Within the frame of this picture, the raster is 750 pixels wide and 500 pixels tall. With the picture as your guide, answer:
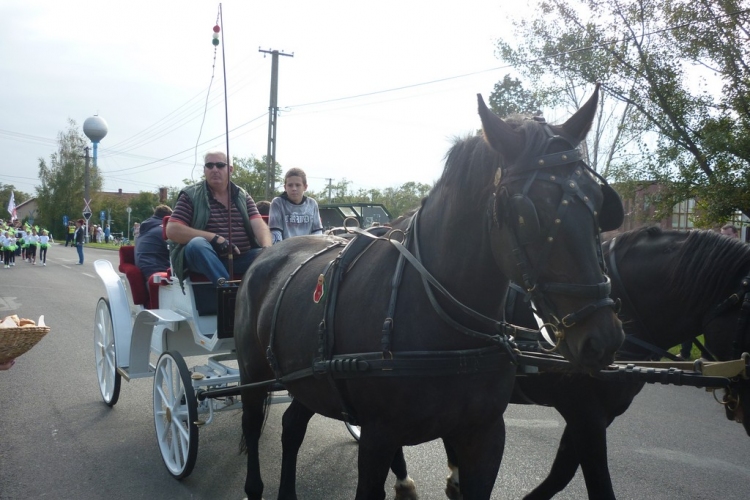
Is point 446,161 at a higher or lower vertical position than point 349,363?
higher

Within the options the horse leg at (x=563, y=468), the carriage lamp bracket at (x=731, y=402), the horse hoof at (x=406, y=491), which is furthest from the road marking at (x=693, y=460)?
the horse hoof at (x=406, y=491)

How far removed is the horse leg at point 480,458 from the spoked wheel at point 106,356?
4.21 meters

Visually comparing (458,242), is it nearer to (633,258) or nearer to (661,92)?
(633,258)

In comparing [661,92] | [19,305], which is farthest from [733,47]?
[19,305]

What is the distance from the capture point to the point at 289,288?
340cm

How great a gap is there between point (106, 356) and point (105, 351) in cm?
7

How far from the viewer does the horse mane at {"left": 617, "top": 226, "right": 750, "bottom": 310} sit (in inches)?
129

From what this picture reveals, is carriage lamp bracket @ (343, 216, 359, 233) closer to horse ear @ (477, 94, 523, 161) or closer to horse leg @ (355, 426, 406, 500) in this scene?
horse leg @ (355, 426, 406, 500)

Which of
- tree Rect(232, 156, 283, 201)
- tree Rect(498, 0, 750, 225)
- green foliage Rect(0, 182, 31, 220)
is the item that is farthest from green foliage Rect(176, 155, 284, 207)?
green foliage Rect(0, 182, 31, 220)

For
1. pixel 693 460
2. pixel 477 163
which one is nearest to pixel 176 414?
pixel 477 163

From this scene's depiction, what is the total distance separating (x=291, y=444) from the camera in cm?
392

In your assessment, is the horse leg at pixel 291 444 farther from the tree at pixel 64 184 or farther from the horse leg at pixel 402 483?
the tree at pixel 64 184

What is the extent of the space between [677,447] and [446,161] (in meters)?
3.75

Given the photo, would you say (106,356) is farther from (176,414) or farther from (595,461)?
(595,461)
